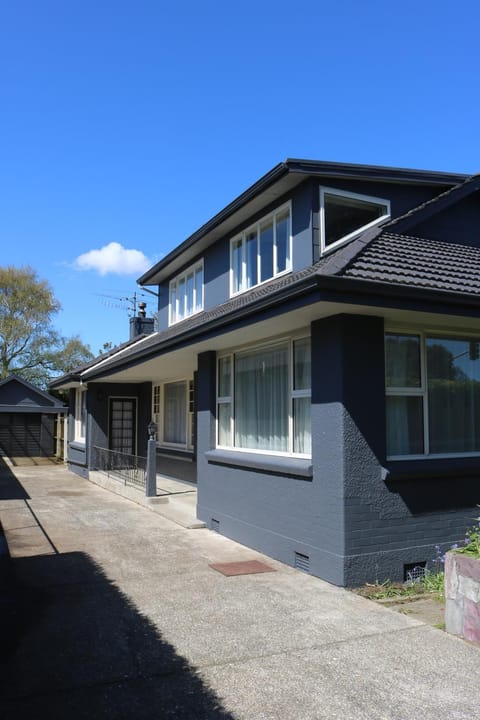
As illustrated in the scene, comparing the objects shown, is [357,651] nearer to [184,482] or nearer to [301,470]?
[301,470]

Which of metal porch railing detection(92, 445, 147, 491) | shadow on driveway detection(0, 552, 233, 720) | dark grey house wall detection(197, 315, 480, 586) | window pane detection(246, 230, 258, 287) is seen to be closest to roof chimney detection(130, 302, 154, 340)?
metal porch railing detection(92, 445, 147, 491)

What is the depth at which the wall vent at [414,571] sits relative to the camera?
704 cm

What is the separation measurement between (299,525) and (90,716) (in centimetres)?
405

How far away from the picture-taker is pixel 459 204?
9.81 meters

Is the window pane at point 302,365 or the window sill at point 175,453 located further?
the window sill at point 175,453

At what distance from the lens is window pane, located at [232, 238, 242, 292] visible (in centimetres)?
1122

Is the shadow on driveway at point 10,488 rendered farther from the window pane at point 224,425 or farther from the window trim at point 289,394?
the window trim at point 289,394

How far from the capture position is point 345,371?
6.80 metres

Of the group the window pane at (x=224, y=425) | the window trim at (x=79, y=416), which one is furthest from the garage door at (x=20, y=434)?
the window pane at (x=224, y=425)

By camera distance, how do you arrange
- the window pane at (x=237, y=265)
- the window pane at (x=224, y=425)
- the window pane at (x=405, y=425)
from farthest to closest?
the window pane at (x=237, y=265) → the window pane at (x=224, y=425) → the window pane at (x=405, y=425)

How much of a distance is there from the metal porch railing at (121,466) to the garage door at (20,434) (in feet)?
31.0

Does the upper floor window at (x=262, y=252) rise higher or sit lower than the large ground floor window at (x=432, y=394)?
higher

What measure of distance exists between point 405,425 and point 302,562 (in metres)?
2.13

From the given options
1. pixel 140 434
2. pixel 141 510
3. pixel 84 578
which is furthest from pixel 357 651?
pixel 140 434
